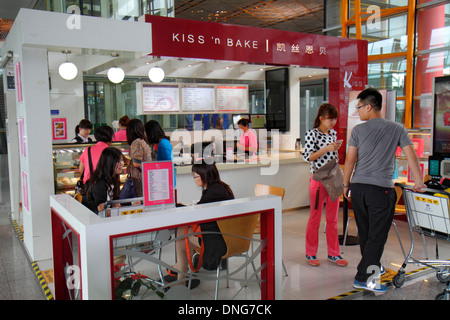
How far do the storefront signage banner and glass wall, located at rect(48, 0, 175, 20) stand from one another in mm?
467

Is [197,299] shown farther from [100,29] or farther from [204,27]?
[204,27]

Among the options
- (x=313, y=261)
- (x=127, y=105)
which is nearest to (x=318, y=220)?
(x=313, y=261)

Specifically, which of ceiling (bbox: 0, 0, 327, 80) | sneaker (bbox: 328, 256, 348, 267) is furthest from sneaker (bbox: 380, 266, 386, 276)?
ceiling (bbox: 0, 0, 327, 80)

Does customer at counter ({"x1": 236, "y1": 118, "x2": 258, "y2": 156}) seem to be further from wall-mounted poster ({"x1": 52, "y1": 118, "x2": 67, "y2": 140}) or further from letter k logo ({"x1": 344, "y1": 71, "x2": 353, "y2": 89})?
wall-mounted poster ({"x1": 52, "y1": 118, "x2": 67, "y2": 140})

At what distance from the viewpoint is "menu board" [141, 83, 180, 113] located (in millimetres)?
7875

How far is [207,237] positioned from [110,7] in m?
3.42

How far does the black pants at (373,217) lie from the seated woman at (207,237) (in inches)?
45.6

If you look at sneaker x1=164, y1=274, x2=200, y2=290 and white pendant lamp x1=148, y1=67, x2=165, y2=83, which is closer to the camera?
sneaker x1=164, y1=274, x2=200, y2=290

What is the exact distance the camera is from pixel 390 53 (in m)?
6.95

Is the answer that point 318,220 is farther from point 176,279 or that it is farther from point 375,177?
point 176,279

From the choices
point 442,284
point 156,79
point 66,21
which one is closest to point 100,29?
point 66,21

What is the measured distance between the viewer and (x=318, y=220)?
4156mm

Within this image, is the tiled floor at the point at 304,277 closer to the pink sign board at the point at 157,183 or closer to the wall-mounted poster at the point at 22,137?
the pink sign board at the point at 157,183

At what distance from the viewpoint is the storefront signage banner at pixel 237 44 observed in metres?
4.80
